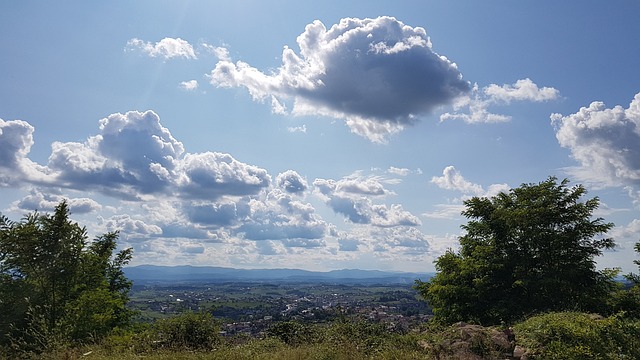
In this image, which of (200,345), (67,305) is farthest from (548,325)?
(67,305)

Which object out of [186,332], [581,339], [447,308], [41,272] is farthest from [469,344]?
[41,272]

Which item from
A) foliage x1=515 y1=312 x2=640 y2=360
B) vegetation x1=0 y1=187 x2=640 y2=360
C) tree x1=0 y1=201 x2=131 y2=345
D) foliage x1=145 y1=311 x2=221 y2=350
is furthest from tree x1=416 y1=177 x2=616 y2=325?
tree x1=0 y1=201 x2=131 y2=345

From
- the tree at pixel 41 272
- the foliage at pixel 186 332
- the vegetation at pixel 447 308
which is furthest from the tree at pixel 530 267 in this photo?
the tree at pixel 41 272

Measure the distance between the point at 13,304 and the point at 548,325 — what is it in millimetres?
19904

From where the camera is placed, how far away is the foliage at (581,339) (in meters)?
8.94

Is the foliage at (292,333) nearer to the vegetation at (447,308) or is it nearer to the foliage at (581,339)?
the vegetation at (447,308)

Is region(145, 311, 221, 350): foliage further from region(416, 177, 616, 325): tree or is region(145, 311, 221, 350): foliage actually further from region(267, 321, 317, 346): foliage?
region(416, 177, 616, 325): tree

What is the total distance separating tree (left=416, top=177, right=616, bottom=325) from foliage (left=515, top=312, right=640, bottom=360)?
9.41 metres

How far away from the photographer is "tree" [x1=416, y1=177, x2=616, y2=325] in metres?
20.3

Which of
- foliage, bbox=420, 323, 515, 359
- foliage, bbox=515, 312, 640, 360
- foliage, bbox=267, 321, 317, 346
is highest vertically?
foliage, bbox=515, 312, 640, 360

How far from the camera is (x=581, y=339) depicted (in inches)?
374

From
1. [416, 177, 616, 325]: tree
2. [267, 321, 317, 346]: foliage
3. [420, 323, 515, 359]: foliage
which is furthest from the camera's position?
[416, 177, 616, 325]: tree

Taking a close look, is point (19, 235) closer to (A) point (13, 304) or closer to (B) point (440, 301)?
(A) point (13, 304)

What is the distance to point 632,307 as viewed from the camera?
18.6 metres
